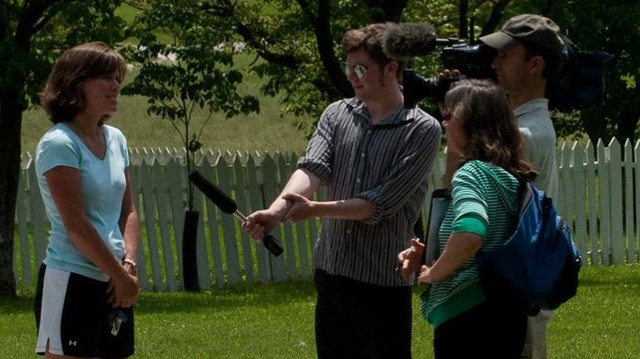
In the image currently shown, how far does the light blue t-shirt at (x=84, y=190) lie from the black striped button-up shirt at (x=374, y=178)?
2.54 feet

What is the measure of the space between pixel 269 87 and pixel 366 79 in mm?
11010

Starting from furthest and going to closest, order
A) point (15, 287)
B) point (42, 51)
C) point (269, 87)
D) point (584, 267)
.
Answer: point (269, 87)
point (584, 267)
point (15, 287)
point (42, 51)

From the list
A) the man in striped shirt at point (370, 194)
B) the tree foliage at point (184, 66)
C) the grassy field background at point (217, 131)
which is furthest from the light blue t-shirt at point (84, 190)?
the grassy field background at point (217, 131)

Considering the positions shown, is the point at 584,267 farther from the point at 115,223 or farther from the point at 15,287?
the point at 115,223

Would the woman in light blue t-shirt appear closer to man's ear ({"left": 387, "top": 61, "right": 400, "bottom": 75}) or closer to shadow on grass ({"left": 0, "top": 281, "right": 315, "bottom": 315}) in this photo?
man's ear ({"left": 387, "top": 61, "right": 400, "bottom": 75})

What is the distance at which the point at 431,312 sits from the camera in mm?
4750

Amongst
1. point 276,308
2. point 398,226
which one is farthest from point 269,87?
point 398,226

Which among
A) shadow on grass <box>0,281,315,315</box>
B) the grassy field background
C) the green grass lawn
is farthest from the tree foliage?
the grassy field background

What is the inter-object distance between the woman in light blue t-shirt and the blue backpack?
137 cm

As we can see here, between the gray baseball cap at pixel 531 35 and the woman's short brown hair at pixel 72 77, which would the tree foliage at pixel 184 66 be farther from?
the gray baseball cap at pixel 531 35

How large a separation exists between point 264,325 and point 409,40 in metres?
5.60

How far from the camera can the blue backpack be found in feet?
14.9

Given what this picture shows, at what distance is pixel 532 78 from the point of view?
494 cm

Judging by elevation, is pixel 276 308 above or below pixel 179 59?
below
